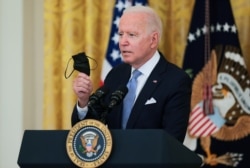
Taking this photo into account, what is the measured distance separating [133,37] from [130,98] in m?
0.28

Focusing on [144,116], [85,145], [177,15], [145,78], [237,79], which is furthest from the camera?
[177,15]

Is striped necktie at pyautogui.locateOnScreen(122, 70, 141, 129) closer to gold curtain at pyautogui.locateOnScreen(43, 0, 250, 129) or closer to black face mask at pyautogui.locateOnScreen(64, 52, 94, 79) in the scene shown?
black face mask at pyautogui.locateOnScreen(64, 52, 94, 79)

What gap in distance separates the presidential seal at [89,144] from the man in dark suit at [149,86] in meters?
0.37

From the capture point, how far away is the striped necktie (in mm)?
2219

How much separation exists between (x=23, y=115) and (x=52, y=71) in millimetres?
474

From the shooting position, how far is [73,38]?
4066 mm

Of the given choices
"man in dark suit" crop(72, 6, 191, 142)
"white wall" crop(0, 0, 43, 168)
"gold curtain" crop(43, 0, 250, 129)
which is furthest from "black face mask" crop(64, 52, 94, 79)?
"white wall" crop(0, 0, 43, 168)

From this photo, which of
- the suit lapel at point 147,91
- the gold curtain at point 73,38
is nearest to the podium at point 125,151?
the suit lapel at point 147,91

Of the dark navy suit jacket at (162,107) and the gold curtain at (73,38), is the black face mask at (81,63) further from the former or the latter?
the gold curtain at (73,38)

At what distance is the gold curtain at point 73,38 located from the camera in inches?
157

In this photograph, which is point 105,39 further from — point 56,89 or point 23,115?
point 23,115

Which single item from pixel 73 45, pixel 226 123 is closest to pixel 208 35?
pixel 226 123

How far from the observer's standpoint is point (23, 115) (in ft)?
13.9

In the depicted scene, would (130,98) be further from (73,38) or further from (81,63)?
(73,38)
